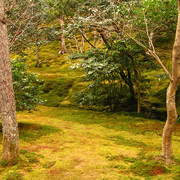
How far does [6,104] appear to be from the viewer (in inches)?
225

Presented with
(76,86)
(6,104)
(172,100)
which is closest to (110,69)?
(172,100)

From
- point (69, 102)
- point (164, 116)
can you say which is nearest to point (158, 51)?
point (164, 116)

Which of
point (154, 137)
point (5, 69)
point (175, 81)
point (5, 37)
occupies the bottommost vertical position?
point (154, 137)

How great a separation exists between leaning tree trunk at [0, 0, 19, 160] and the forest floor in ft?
1.34

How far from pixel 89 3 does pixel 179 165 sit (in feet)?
41.0

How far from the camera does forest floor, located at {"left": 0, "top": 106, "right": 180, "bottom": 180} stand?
Answer: 5.51 metres

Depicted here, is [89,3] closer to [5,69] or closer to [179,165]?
[5,69]

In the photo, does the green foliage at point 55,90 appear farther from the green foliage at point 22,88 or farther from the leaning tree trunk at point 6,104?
the leaning tree trunk at point 6,104

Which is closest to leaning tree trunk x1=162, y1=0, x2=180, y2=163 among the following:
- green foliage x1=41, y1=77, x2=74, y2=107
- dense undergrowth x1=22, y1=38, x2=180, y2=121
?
dense undergrowth x1=22, y1=38, x2=180, y2=121

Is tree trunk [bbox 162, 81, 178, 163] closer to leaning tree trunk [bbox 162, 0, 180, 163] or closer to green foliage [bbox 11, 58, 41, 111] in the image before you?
leaning tree trunk [bbox 162, 0, 180, 163]

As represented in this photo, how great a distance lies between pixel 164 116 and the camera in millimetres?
13945

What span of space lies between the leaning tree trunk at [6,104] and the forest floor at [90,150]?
41cm

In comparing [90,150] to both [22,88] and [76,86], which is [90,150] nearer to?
[22,88]

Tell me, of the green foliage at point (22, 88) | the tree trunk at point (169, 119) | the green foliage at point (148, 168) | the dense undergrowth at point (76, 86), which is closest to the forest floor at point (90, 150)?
the green foliage at point (148, 168)
